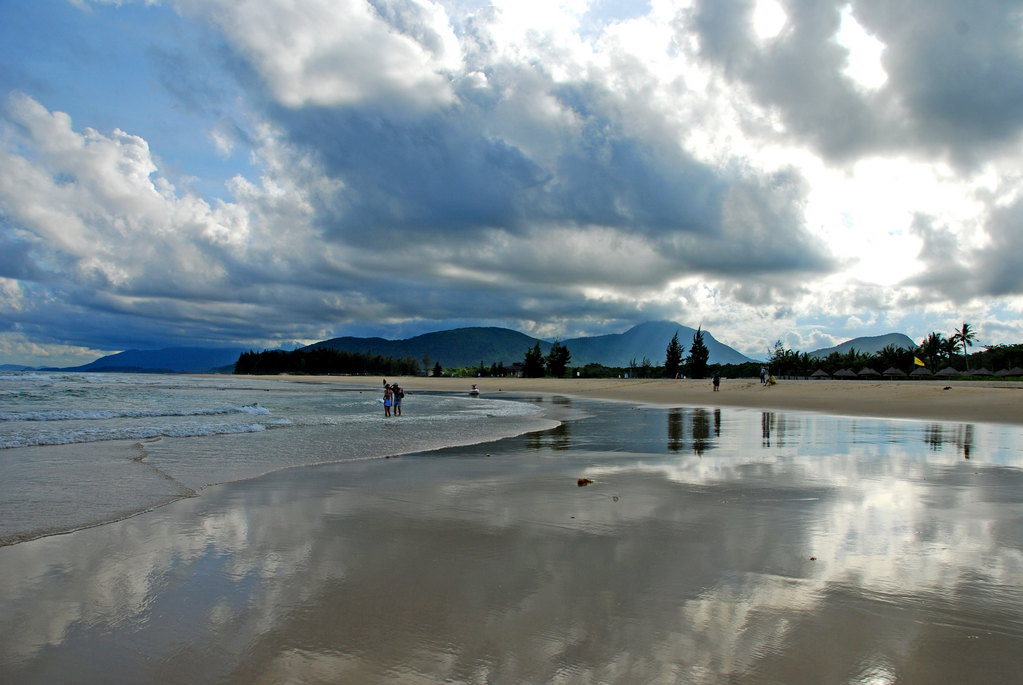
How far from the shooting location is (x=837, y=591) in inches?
188

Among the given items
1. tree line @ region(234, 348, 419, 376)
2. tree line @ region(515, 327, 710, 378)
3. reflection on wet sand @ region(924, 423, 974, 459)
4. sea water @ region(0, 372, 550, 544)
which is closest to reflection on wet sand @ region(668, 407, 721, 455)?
reflection on wet sand @ region(924, 423, 974, 459)

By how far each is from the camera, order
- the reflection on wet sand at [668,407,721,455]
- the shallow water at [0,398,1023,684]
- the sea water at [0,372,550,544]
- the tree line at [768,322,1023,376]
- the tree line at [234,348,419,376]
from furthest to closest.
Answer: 1. the tree line at [234,348,419,376]
2. the tree line at [768,322,1023,376]
3. the reflection on wet sand at [668,407,721,455]
4. the sea water at [0,372,550,544]
5. the shallow water at [0,398,1023,684]

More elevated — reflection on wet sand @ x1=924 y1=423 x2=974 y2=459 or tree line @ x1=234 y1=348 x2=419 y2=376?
tree line @ x1=234 y1=348 x2=419 y2=376

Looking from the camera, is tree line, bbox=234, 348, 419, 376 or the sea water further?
tree line, bbox=234, 348, 419, 376

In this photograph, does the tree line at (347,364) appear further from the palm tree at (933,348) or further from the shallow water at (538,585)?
the shallow water at (538,585)

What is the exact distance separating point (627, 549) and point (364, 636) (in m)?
2.91

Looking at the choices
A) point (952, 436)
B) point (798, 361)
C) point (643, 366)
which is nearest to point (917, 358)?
point (798, 361)

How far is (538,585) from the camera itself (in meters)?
4.97

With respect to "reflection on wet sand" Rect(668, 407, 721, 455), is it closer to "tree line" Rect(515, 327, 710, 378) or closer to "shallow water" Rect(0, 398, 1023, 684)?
"shallow water" Rect(0, 398, 1023, 684)

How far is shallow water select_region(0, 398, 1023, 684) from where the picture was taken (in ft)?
12.1

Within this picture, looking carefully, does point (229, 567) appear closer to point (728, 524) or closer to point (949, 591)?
point (728, 524)

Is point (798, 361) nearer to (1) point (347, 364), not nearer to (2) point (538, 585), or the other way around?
(2) point (538, 585)

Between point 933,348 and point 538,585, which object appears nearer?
point 538,585

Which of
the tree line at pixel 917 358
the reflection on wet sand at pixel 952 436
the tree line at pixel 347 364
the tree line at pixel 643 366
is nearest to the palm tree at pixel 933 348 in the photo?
the tree line at pixel 917 358
